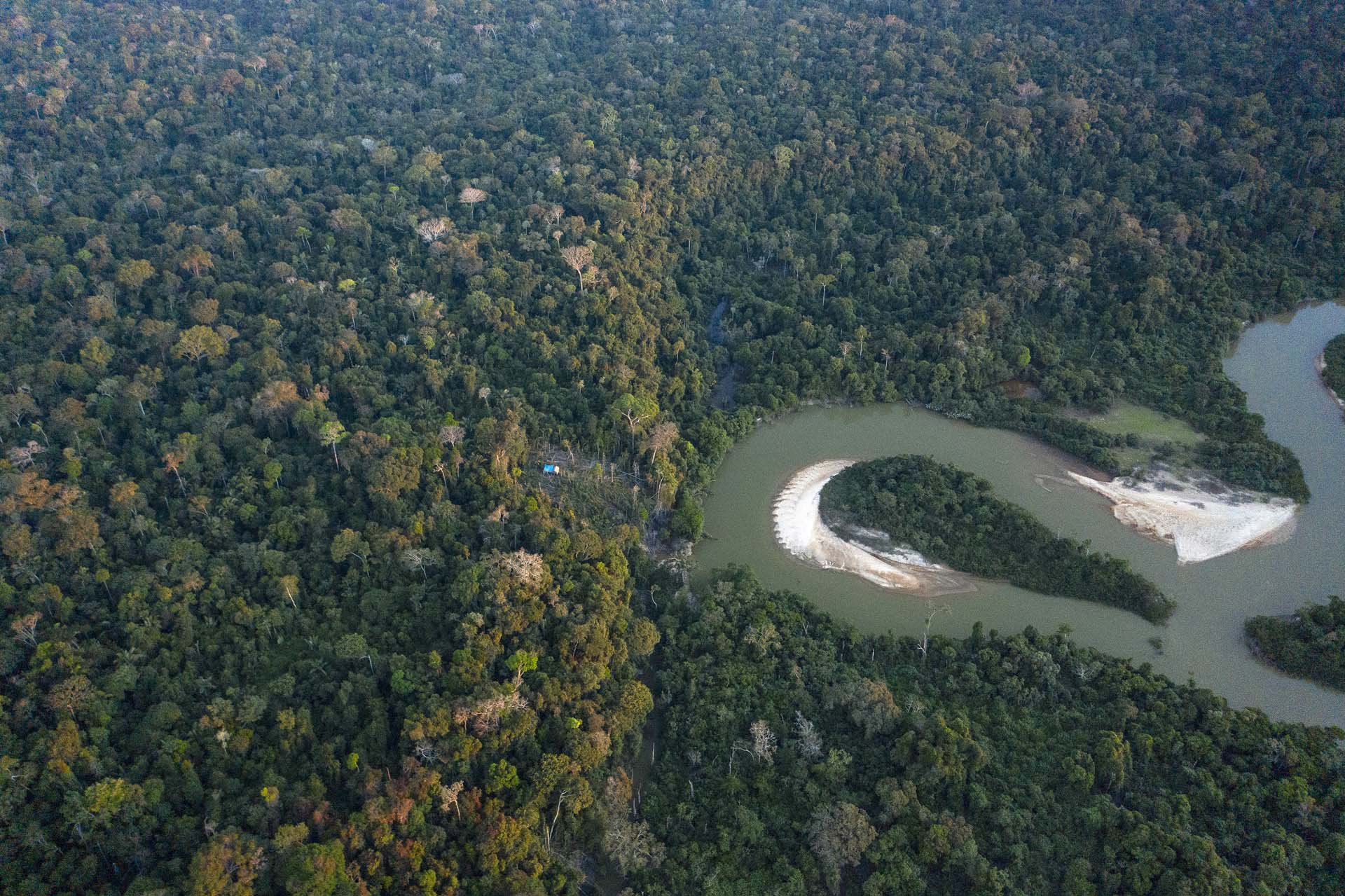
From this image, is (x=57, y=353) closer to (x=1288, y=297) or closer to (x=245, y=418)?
(x=245, y=418)

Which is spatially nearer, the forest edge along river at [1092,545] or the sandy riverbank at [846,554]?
the forest edge along river at [1092,545]

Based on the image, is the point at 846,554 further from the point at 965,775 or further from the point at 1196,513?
the point at 1196,513

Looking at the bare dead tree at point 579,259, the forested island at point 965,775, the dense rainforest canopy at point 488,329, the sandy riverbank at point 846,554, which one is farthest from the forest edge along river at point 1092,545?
the bare dead tree at point 579,259

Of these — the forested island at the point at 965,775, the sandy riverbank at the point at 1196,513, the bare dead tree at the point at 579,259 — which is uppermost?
the bare dead tree at the point at 579,259

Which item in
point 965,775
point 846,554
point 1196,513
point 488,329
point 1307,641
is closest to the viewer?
point 965,775

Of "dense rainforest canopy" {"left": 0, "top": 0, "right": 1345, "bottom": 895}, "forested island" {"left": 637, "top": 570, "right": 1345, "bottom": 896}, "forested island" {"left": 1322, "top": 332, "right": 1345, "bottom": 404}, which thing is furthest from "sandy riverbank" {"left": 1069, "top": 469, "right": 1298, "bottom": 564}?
"forested island" {"left": 1322, "top": 332, "right": 1345, "bottom": 404}

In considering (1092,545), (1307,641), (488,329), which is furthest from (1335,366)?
(488,329)

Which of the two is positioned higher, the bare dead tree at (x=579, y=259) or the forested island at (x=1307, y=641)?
the bare dead tree at (x=579, y=259)

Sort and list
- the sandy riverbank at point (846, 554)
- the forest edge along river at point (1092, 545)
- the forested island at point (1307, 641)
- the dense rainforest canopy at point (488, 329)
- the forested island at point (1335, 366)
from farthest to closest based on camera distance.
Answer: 1. the forested island at point (1335, 366)
2. the sandy riverbank at point (846, 554)
3. the forest edge along river at point (1092, 545)
4. the forested island at point (1307, 641)
5. the dense rainforest canopy at point (488, 329)

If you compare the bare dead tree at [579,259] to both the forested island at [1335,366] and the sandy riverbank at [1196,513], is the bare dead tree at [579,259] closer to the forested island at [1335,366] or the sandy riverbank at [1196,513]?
the sandy riverbank at [1196,513]
